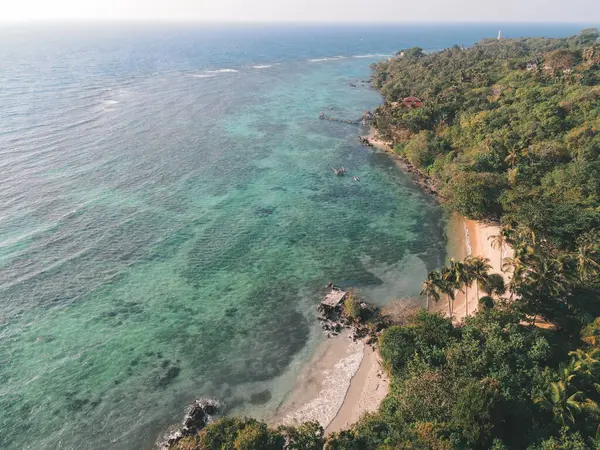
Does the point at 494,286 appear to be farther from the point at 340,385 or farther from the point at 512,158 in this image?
the point at 512,158

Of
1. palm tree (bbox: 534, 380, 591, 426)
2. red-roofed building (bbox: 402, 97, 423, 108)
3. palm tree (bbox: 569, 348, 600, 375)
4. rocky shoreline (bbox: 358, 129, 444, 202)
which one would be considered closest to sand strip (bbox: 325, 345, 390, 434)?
palm tree (bbox: 534, 380, 591, 426)

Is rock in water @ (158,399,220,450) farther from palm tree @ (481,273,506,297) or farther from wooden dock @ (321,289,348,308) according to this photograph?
palm tree @ (481,273,506,297)

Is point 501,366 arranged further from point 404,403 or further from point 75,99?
point 75,99

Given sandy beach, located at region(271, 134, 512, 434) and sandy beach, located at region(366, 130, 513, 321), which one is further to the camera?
sandy beach, located at region(366, 130, 513, 321)

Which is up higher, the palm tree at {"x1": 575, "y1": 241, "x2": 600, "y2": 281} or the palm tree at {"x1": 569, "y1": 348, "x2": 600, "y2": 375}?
the palm tree at {"x1": 575, "y1": 241, "x2": 600, "y2": 281}

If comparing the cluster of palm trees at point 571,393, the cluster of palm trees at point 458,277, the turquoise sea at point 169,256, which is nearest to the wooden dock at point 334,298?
the turquoise sea at point 169,256

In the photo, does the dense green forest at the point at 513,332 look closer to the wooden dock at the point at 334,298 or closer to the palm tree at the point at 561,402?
the palm tree at the point at 561,402
